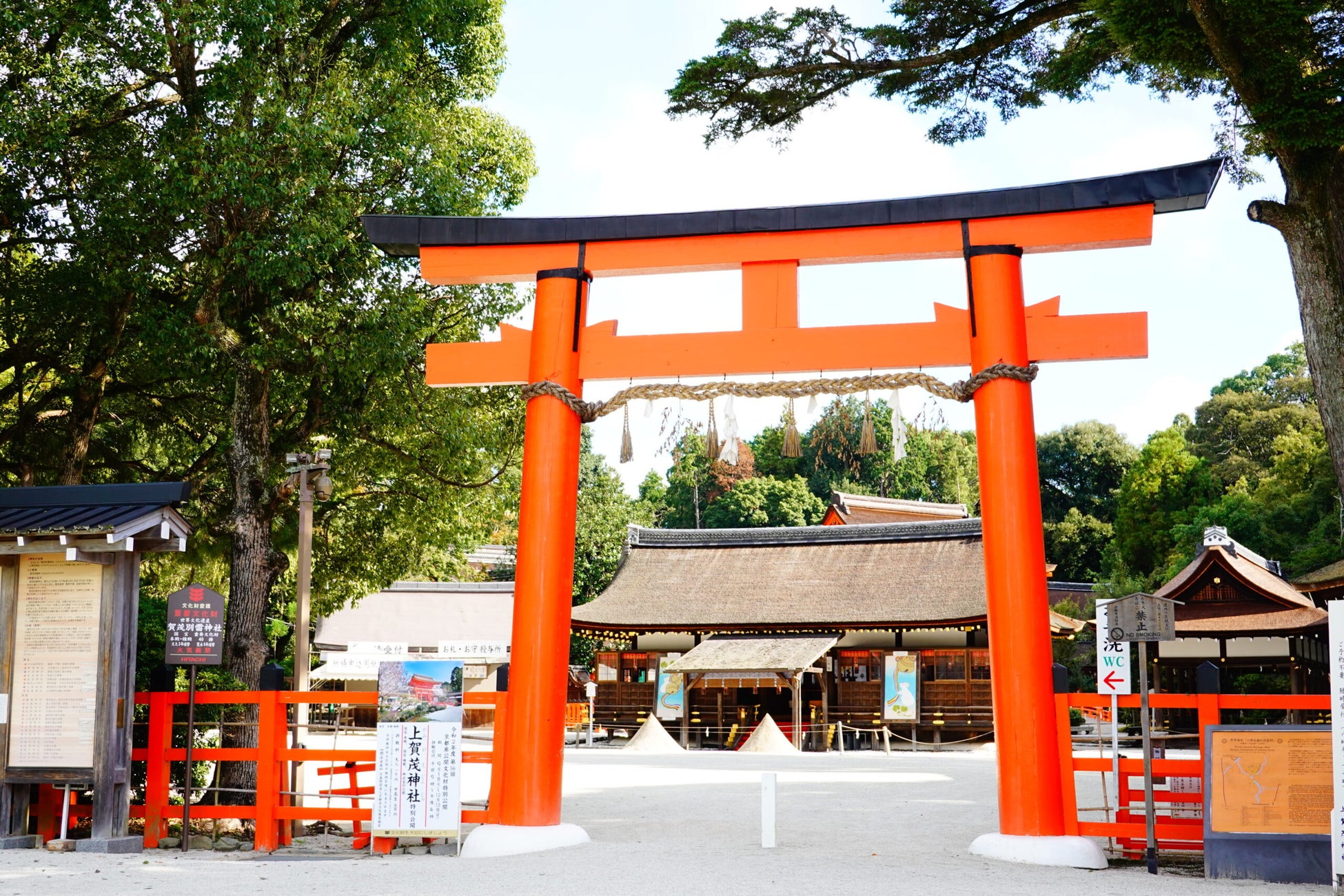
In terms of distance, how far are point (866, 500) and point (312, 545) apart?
80.3ft

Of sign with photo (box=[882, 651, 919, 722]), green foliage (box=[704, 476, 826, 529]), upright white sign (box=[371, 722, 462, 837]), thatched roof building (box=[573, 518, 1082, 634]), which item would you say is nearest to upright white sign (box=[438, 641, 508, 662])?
thatched roof building (box=[573, 518, 1082, 634])

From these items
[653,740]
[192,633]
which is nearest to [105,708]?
[192,633]

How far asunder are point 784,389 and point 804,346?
342 millimetres

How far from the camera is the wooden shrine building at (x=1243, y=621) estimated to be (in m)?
18.6

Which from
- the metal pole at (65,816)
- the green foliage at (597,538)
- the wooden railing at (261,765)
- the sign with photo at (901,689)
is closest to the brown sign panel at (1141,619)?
the wooden railing at (261,765)

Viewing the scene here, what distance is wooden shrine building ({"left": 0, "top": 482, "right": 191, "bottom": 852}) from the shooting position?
764 centimetres

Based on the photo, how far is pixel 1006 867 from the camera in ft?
22.2

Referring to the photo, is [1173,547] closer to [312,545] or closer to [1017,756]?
[312,545]

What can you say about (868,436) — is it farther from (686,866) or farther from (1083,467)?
(1083,467)

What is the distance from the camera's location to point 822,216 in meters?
7.95

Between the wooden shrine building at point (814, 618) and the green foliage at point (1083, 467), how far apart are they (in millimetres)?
21181

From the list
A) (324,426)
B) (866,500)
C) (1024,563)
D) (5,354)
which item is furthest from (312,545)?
(866,500)

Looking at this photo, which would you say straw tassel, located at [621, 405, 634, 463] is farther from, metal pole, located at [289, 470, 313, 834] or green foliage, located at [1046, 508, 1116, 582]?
green foliage, located at [1046, 508, 1116, 582]

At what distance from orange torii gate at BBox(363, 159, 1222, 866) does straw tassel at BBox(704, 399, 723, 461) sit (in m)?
0.36
